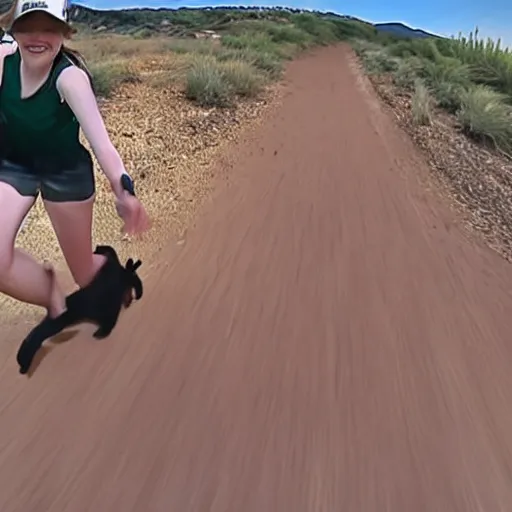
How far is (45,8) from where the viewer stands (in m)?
2.82

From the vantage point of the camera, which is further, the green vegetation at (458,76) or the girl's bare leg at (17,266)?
the green vegetation at (458,76)

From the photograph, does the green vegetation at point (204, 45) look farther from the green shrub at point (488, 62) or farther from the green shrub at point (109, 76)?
the green shrub at point (488, 62)

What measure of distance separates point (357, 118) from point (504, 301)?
15.3ft

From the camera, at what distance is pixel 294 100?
934cm

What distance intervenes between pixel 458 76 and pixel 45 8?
999cm

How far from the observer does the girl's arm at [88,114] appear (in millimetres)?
2885

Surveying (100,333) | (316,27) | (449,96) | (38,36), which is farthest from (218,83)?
(316,27)

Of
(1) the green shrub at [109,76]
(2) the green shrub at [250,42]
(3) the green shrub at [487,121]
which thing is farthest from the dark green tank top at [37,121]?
(2) the green shrub at [250,42]

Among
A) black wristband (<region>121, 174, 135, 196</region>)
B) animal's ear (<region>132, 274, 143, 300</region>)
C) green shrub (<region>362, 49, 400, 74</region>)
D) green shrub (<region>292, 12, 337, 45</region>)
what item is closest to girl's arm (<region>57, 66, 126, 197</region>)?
black wristband (<region>121, 174, 135, 196</region>)

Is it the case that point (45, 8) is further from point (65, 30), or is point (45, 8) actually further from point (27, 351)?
point (27, 351)

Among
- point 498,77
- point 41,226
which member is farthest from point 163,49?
point 41,226

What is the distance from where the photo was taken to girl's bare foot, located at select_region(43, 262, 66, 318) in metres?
3.40

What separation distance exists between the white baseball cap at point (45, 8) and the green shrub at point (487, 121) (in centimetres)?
646

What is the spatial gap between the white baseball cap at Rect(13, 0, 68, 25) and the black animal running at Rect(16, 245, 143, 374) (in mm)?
1303
